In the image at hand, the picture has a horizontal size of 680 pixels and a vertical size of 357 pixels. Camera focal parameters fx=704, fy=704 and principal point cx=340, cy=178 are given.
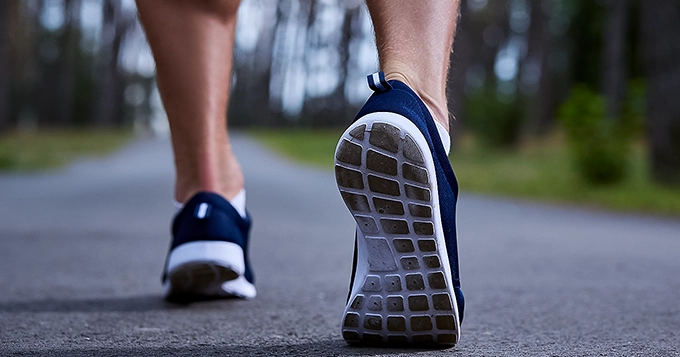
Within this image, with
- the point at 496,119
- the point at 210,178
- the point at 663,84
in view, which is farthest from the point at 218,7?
the point at 496,119

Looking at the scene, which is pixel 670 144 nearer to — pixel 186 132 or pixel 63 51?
pixel 186 132

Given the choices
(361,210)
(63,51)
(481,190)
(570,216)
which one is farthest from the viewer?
(63,51)

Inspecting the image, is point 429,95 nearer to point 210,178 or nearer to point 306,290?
point 210,178

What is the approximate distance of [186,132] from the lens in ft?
5.18

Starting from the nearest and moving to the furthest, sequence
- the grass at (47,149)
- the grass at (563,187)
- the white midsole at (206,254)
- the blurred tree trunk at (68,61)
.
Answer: the white midsole at (206,254)
the grass at (563,187)
the grass at (47,149)
the blurred tree trunk at (68,61)

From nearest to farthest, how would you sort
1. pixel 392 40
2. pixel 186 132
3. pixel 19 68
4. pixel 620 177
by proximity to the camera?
pixel 392 40 < pixel 186 132 < pixel 620 177 < pixel 19 68

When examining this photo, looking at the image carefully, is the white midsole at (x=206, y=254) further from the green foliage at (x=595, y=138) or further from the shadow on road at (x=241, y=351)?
the green foliage at (x=595, y=138)

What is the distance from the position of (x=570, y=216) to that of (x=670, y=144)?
2.06m

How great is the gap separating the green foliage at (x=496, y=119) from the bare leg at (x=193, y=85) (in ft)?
47.1

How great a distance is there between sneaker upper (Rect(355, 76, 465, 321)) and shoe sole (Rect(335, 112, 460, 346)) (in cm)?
2

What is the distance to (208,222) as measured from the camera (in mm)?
1438

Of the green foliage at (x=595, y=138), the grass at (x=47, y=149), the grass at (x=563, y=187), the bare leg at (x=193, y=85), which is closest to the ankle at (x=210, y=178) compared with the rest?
the bare leg at (x=193, y=85)

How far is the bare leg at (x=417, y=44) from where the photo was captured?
44.6 inches

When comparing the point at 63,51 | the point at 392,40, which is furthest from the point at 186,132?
the point at 63,51
